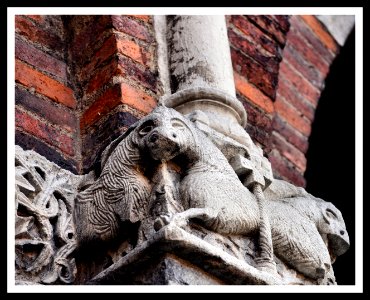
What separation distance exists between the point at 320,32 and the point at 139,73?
4.41 ft

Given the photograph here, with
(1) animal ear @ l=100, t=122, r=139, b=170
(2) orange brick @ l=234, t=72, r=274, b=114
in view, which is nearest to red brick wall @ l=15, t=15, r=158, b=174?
(1) animal ear @ l=100, t=122, r=139, b=170

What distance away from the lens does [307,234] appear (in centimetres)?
204

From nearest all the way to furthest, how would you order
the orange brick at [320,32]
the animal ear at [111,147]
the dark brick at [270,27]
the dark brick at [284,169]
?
the animal ear at [111,147], the dark brick at [270,27], the dark brick at [284,169], the orange brick at [320,32]

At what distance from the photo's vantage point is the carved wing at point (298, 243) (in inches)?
78.5

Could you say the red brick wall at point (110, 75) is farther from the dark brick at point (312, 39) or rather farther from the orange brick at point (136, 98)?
the dark brick at point (312, 39)

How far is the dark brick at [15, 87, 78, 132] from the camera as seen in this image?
7.00ft

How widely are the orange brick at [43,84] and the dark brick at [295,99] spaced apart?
1005 millimetres

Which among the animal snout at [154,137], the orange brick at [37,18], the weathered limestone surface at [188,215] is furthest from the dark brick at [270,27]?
the animal snout at [154,137]

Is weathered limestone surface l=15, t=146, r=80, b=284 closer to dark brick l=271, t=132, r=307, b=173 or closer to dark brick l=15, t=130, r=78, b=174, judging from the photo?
dark brick l=15, t=130, r=78, b=174

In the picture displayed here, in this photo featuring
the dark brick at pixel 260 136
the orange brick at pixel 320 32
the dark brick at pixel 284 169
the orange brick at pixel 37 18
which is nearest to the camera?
the orange brick at pixel 37 18

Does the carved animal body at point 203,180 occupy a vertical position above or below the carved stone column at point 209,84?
below

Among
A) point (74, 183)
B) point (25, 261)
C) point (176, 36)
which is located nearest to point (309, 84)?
point (176, 36)

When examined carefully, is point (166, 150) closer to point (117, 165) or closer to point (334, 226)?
point (117, 165)

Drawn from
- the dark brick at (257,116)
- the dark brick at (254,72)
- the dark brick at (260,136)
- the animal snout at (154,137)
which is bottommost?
the animal snout at (154,137)
